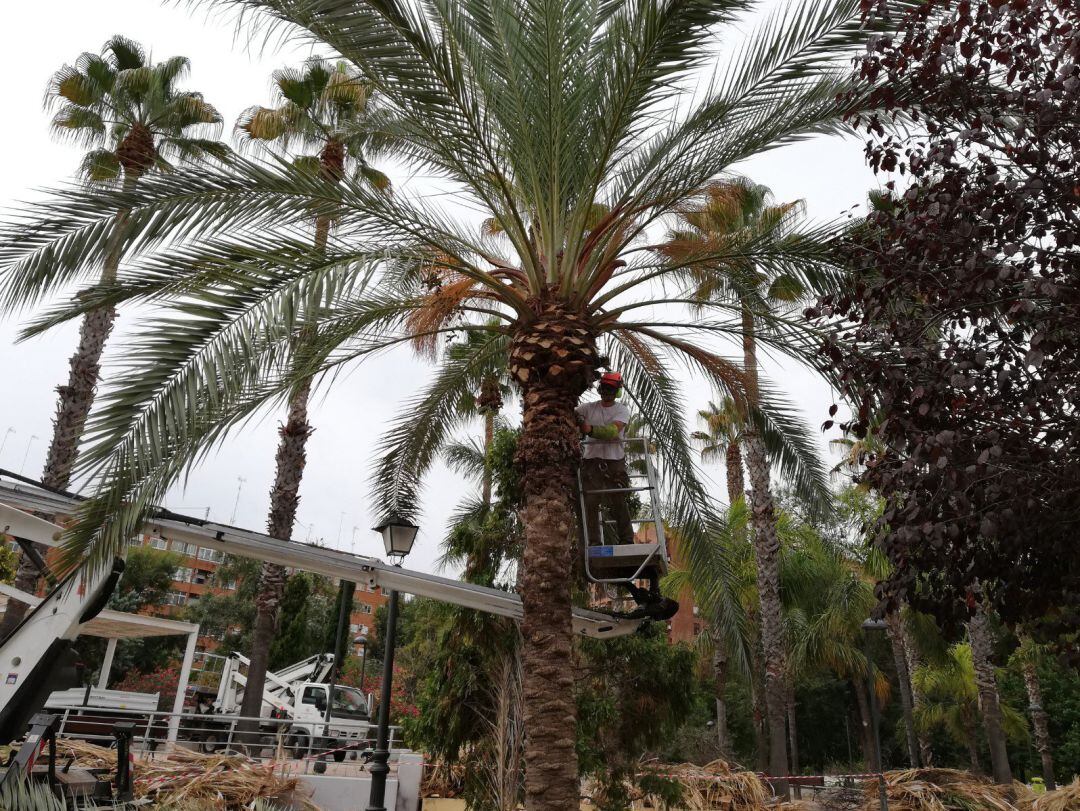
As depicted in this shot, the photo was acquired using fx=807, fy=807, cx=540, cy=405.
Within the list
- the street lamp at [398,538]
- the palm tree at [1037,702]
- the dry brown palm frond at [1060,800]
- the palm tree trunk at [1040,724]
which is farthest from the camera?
the palm tree trunk at [1040,724]

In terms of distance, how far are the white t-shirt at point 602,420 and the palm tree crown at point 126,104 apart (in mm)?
10865

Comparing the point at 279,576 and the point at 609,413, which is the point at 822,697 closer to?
the point at 279,576

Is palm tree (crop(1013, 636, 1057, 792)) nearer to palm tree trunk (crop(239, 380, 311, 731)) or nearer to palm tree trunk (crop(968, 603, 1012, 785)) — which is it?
palm tree trunk (crop(968, 603, 1012, 785))

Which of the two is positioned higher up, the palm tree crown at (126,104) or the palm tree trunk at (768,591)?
the palm tree crown at (126,104)

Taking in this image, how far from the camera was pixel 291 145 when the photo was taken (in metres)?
17.5

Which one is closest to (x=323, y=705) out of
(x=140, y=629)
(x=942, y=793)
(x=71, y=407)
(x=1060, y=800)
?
(x=140, y=629)

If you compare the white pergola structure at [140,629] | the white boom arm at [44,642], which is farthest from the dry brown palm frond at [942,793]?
the white pergola structure at [140,629]

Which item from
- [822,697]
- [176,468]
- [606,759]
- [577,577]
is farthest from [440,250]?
[822,697]

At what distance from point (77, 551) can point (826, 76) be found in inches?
306

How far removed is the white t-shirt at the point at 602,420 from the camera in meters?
8.20

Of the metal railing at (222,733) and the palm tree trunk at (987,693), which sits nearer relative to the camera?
the metal railing at (222,733)

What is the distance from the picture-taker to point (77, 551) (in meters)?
5.69

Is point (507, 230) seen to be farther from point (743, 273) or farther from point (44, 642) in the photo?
point (44, 642)

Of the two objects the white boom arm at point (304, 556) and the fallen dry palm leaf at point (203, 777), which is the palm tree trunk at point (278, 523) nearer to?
the fallen dry palm leaf at point (203, 777)
